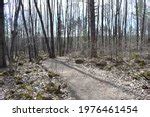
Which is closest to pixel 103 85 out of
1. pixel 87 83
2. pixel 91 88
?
pixel 91 88

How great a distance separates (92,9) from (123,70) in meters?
9.07

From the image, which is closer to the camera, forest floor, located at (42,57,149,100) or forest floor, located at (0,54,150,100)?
forest floor, located at (42,57,149,100)

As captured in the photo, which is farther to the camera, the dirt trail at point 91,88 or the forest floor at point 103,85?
the forest floor at point 103,85

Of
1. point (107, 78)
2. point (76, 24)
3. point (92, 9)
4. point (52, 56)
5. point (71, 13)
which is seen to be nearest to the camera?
point (107, 78)

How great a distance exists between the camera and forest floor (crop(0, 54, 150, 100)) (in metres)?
12.2

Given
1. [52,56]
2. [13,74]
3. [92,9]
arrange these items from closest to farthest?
[13,74], [92,9], [52,56]

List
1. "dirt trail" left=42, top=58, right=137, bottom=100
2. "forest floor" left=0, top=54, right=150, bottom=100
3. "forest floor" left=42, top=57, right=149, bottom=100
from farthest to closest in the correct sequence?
"forest floor" left=0, top=54, right=150, bottom=100, "forest floor" left=42, top=57, right=149, bottom=100, "dirt trail" left=42, top=58, right=137, bottom=100

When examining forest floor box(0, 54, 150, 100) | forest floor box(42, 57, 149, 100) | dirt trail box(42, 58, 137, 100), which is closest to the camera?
dirt trail box(42, 58, 137, 100)

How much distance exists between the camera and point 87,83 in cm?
1431

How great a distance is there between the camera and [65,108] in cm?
918

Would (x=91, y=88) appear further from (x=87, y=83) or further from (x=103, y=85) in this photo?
(x=87, y=83)

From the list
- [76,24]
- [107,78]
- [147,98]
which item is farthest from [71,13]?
[147,98]

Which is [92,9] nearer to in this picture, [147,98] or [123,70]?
[123,70]

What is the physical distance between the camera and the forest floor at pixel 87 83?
12.2 metres
